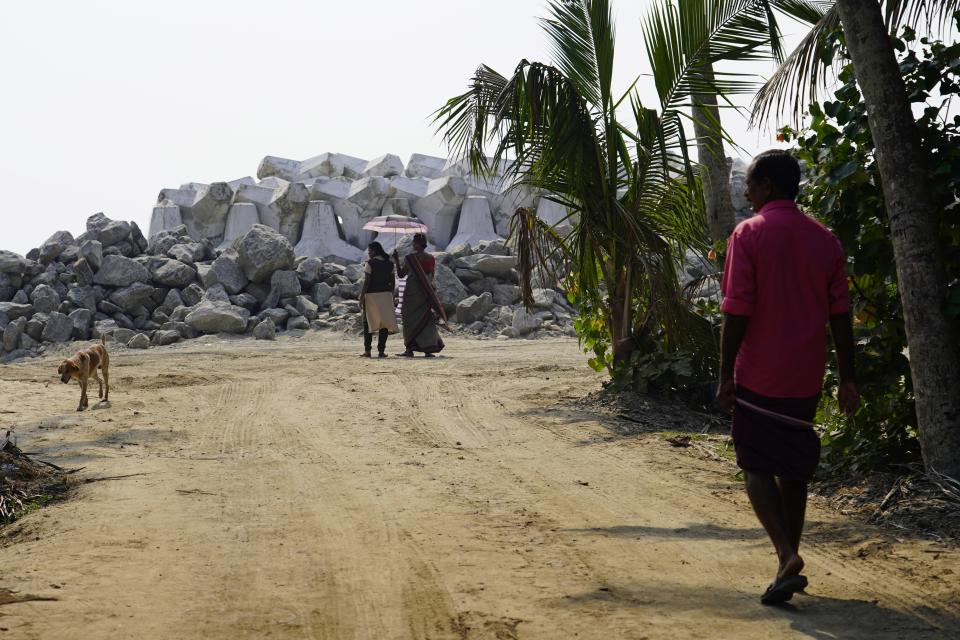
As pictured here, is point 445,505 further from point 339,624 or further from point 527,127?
point 527,127

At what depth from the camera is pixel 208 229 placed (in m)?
30.2

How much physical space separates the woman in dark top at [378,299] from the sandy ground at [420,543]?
6.61m

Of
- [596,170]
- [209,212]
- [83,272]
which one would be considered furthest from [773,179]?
[209,212]

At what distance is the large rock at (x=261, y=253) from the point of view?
21.0 m

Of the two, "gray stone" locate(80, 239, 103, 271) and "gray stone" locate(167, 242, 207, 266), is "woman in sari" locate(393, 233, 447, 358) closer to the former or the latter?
"gray stone" locate(167, 242, 207, 266)

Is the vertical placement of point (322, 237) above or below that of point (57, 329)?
above

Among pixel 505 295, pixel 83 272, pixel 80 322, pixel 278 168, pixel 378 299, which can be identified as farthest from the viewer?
pixel 278 168

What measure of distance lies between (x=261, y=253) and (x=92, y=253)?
394cm

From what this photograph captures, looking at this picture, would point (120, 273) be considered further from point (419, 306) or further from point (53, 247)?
point (419, 306)

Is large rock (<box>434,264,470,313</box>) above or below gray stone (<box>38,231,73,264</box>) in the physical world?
below

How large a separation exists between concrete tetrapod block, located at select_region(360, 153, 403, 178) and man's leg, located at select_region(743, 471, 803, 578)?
29.9m

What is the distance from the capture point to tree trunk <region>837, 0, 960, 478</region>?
4.84 meters

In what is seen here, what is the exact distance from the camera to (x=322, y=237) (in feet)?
91.7

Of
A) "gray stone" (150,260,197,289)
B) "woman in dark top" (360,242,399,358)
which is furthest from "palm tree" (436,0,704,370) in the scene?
"gray stone" (150,260,197,289)
